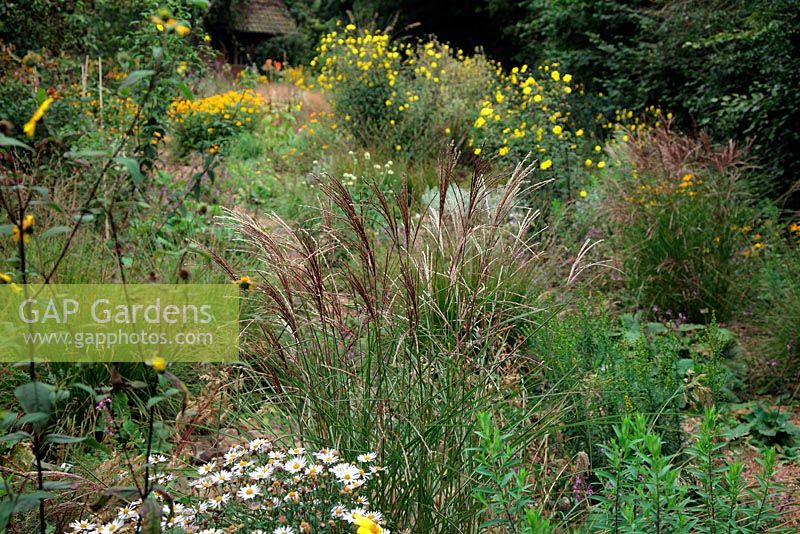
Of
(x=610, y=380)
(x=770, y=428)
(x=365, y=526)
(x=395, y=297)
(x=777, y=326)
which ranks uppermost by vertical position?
(x=395, y=297)

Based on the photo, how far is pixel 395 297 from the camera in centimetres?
259

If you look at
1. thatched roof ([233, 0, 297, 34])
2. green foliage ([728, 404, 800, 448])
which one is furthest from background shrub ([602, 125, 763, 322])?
thatched roof ([233, 0, 297, 34])

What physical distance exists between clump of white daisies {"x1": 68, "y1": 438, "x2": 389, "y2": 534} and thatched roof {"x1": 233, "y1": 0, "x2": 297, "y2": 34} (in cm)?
2561

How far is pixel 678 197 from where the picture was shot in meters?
4.98

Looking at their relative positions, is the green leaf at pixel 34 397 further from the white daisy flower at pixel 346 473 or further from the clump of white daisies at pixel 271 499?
the white daisy flower at pixel 346 473

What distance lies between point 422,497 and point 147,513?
87cm

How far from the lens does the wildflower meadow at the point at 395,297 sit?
1.89m

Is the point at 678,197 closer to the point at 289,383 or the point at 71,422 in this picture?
the point at 289,383

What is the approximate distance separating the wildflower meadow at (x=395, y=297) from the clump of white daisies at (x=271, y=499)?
14 mm

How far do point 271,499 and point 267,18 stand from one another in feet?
91.7

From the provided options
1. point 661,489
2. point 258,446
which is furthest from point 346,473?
point 661,489

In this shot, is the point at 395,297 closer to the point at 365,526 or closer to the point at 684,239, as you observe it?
the point at 365,526

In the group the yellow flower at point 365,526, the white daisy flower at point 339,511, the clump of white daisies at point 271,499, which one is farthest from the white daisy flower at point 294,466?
the yellow flower at point 365,526

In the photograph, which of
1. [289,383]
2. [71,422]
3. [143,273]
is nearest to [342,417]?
[289,383]
